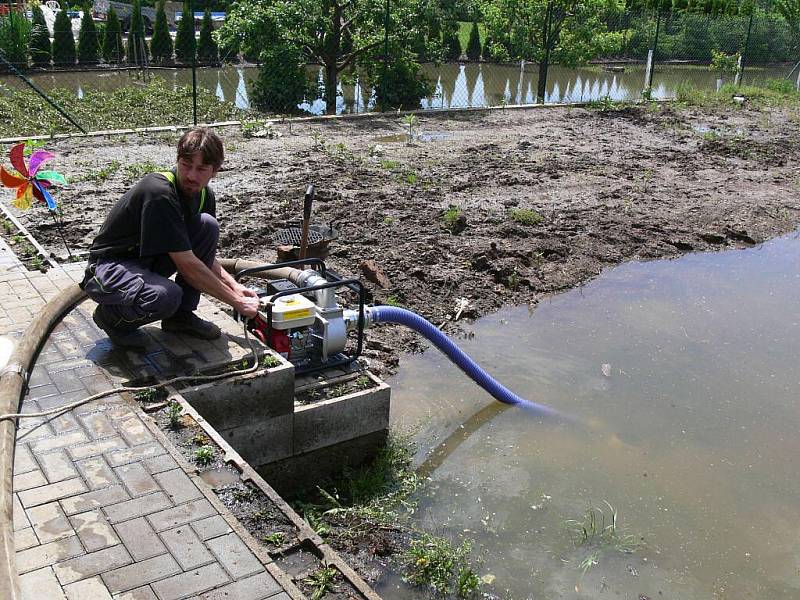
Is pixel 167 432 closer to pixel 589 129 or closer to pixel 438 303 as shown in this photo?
pixel 438 303

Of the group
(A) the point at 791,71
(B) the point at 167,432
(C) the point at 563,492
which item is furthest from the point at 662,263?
(A) the point at 791,71

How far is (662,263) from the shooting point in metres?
8.59

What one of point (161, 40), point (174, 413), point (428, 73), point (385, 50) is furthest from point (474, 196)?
point (161, 40)

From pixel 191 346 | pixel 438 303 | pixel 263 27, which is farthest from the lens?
pixel 263 27

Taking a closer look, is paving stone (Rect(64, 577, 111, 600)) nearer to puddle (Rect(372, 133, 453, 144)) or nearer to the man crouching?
the man crouching

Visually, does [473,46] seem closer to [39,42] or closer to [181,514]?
[39,42]

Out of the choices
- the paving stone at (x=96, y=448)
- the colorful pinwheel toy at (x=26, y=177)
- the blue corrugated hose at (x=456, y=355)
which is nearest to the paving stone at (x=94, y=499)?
the paving stone at (x=96, y=448)

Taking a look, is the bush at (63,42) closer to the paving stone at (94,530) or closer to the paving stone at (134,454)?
the paving stone at (134,454)

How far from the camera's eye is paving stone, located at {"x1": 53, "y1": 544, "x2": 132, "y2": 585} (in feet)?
9.96

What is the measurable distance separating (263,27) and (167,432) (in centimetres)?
1221

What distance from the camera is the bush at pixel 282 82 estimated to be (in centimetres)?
1512

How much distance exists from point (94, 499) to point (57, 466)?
0.34 metres

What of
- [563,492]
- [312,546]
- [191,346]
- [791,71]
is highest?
[791,71]

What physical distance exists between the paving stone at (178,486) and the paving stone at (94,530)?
0.30 metres
